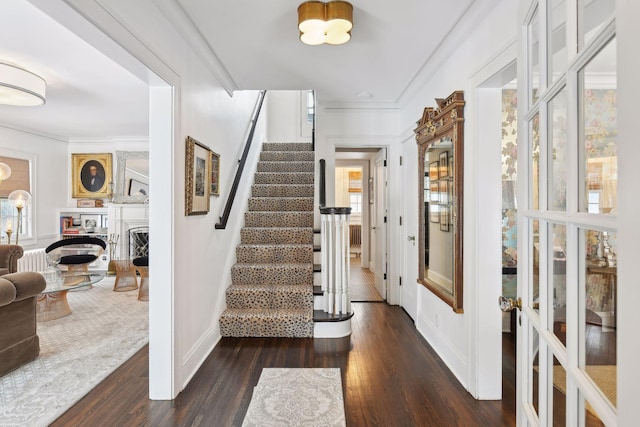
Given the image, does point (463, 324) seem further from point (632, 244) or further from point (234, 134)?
point (234, 134)

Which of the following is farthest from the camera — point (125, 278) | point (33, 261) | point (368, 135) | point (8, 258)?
point (125, 278)

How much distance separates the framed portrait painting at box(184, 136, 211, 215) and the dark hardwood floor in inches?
48.4

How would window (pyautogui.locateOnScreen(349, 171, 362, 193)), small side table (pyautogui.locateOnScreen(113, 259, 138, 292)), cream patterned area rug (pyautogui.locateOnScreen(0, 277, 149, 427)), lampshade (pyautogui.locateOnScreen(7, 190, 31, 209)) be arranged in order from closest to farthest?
cream patterned area rug (pyautogui.locateOnScreen(0, 277, 149, 427)) → lampshade (pyautogui.locateOnScreen(7, 190, 31, 209)) → small side table (pyautogui.locateOnScreen(113, 259, 138, 292)) → window (pyautogui.locateOnScreen(349, 171, 362, 193))

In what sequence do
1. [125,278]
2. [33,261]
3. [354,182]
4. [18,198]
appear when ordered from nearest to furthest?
[18,198]
[33,261]
[125,278]
[354,182]

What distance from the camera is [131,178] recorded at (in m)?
5.86

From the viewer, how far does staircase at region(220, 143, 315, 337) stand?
307cm

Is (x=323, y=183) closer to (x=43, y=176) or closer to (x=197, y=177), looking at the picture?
(x=197, y=177)

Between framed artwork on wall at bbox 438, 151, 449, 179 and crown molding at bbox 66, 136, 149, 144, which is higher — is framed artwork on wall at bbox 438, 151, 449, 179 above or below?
below

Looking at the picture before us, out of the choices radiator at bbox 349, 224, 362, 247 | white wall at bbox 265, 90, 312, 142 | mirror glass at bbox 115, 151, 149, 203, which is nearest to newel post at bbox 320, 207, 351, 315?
white wall at bbox 265, 90, 312, 142

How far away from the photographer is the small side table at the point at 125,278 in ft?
15.6

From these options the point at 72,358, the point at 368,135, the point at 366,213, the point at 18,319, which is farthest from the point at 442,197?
the point at 366,213

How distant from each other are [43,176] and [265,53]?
504cm

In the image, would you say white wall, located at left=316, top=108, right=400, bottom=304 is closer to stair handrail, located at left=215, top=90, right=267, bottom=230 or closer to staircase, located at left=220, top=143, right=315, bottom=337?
staircase, located at left=220, top=143, right=315, bottom=337

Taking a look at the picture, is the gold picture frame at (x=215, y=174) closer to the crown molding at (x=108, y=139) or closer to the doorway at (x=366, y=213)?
the doorway at (x=366, y=213)
